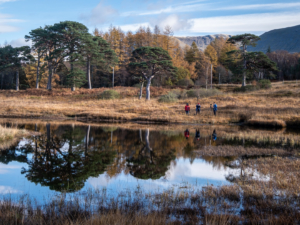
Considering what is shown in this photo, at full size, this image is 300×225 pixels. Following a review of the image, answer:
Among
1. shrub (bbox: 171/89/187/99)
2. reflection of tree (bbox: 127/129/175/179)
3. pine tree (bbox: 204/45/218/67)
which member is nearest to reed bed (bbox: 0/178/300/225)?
reflection of tree (bbox: 127/129/175/179)

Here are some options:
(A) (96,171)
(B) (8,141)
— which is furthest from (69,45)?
(A) (96,171)

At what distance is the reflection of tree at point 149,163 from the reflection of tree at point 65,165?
121cm

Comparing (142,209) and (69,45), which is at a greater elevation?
(69,45)

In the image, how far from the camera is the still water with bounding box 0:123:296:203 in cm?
824

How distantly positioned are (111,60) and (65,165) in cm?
4557

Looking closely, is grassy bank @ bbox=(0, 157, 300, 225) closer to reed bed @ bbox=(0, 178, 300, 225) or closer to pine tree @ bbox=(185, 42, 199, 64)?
reed bed @ bbox=(0, 178, 300, 225)

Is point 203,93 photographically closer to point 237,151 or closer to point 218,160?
point 237,151

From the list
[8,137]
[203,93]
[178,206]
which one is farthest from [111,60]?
[178,206]

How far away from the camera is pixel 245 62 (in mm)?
47094

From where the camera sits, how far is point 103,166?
420 inches

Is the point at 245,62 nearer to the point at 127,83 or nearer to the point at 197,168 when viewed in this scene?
the point at 127,83

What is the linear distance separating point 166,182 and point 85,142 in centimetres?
873

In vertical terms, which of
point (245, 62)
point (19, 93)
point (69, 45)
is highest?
point (69, 45)

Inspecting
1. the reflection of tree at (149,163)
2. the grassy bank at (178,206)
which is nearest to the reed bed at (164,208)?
the grassy bank at (178,206)
